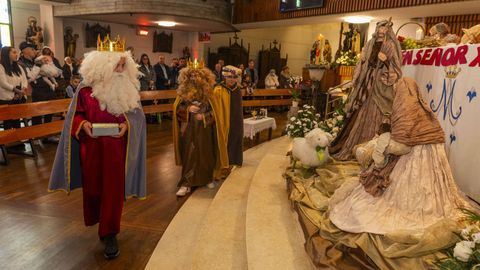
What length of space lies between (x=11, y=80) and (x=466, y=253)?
6.65 metres

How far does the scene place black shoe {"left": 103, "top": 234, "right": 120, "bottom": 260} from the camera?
116 inches

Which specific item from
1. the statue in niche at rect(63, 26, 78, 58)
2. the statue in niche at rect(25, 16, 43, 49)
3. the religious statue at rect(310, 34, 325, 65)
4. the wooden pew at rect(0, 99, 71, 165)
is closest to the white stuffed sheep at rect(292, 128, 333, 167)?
the wooden pew at rect(0, 99, 71, 165)

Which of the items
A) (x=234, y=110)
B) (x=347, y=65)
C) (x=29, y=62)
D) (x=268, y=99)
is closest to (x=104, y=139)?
(x=234, y=110)

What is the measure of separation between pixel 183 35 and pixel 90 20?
3.79 meters

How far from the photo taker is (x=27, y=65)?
661cm

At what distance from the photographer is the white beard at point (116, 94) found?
9.57 feet

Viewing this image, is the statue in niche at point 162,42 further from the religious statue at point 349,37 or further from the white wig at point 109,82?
the white wig at point 109,82

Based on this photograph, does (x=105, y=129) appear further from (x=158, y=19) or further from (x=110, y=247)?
(x=158, y=19)

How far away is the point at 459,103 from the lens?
8.88 feet

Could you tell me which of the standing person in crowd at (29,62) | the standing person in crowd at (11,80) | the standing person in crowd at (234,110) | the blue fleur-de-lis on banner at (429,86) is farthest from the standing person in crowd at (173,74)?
the blue fleur-de-lis on banner at (429,86)

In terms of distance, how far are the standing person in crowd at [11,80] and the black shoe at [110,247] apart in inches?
164

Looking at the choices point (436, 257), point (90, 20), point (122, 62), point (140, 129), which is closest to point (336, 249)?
point (436, 257)

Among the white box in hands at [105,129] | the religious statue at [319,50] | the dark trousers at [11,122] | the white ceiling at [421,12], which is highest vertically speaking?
the white ceiling at [421,12]

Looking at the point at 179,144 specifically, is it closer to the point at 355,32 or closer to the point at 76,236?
the point at 76,236
